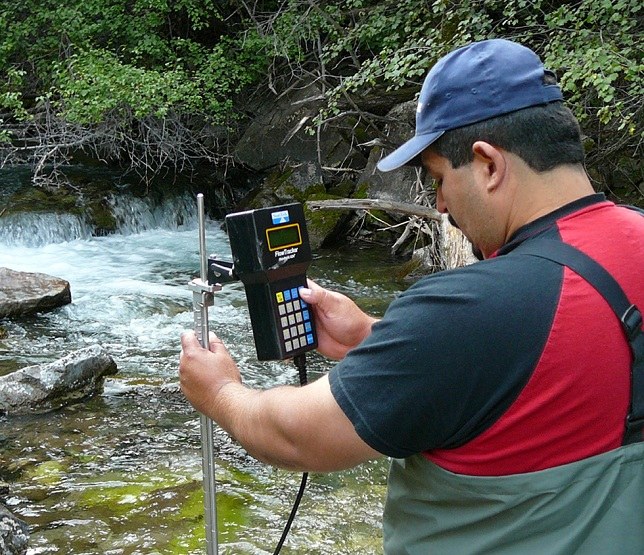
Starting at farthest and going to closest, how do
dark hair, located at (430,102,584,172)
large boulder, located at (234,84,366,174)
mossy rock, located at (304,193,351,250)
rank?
large boulder, located at (234,84,366,174)
mossy rock, located at (304,193,351,250)
dark hair, located at (430,102,584,172)

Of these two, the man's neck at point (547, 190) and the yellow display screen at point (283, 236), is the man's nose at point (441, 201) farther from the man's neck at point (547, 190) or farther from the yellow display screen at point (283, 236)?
the yellow display screen at point (283, 236)

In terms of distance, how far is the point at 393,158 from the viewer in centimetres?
152

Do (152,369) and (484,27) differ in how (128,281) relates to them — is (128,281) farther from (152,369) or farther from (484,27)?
(484,27)

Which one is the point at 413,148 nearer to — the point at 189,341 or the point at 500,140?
the point at 500,140

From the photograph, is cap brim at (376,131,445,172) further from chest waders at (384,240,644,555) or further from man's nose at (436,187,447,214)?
chest waders at (384,240,644,555)

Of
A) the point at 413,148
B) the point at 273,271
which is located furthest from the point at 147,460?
the point at 413,148

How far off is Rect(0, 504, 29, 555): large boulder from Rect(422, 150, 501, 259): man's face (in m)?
2.78

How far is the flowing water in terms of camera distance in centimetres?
398

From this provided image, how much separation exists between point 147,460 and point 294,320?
3.24 metres

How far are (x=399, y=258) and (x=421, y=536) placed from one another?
8.55 meters

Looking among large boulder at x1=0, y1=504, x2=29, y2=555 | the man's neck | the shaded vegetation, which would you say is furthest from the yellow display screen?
the shaded vegetation

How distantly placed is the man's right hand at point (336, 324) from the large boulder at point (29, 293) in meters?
6.27

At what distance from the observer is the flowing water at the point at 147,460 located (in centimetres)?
398

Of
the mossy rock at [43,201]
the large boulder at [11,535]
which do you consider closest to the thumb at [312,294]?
the large boulder at [11,535]
